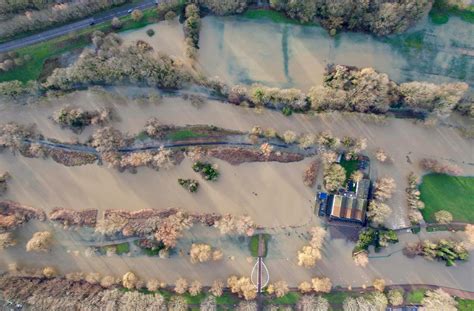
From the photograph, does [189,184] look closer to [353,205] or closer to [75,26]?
[353,205]

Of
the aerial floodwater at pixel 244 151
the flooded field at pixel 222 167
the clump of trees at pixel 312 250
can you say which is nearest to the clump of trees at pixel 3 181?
the aerial floodwater at pixel 244 151

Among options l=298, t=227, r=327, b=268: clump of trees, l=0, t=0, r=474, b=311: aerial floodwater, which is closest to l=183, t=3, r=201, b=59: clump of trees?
l=0, t=0, r=474, b=311: aerial floodwater

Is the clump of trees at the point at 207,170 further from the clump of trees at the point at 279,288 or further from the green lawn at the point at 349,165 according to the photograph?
the green lawn at the point at 349,165

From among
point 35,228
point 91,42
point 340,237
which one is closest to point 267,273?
point 340,237

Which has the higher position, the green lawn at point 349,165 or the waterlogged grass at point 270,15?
the waterlogged grass at point 270,15

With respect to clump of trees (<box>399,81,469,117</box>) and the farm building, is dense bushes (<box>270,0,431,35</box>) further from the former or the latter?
the farm building
